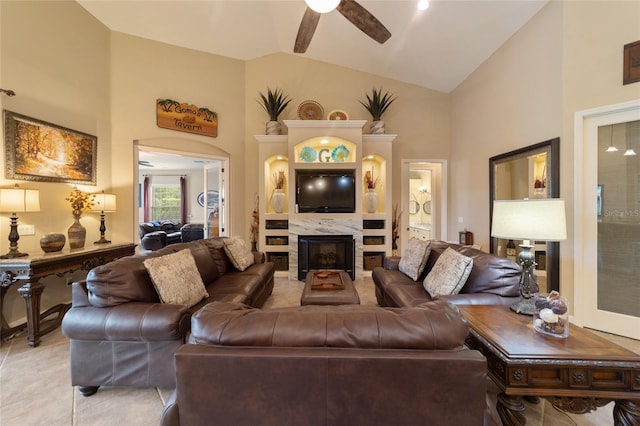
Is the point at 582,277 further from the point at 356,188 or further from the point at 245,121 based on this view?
the point at 245,121

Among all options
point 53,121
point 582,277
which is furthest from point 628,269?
point 53,121

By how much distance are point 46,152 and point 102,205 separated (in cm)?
83

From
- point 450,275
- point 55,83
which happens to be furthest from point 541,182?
point 55,83

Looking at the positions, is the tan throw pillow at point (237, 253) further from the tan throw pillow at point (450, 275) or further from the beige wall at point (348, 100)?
the tan throw pillow at point (450, 275)

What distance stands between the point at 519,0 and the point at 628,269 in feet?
10.5

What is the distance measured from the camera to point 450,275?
7.51 ft

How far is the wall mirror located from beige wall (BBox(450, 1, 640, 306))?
69mm

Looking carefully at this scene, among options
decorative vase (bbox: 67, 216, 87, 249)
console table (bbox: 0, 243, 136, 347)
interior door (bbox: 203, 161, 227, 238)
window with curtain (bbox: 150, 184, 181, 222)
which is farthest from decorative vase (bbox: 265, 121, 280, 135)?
window with curtain (bbox: 150, 184, 181, 222)

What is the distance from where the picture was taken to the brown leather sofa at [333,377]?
0.93m

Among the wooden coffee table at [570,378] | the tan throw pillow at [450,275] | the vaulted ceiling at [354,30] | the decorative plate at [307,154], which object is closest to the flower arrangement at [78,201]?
the vaulted ceiling at [354,30]

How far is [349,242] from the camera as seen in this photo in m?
4.67

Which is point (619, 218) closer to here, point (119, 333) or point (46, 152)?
point (119, 333)

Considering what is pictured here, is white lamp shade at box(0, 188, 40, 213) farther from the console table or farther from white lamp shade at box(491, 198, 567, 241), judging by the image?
white lamp shade at box(491, 198, 567, 241)

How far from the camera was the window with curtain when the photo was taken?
9.76 metres
